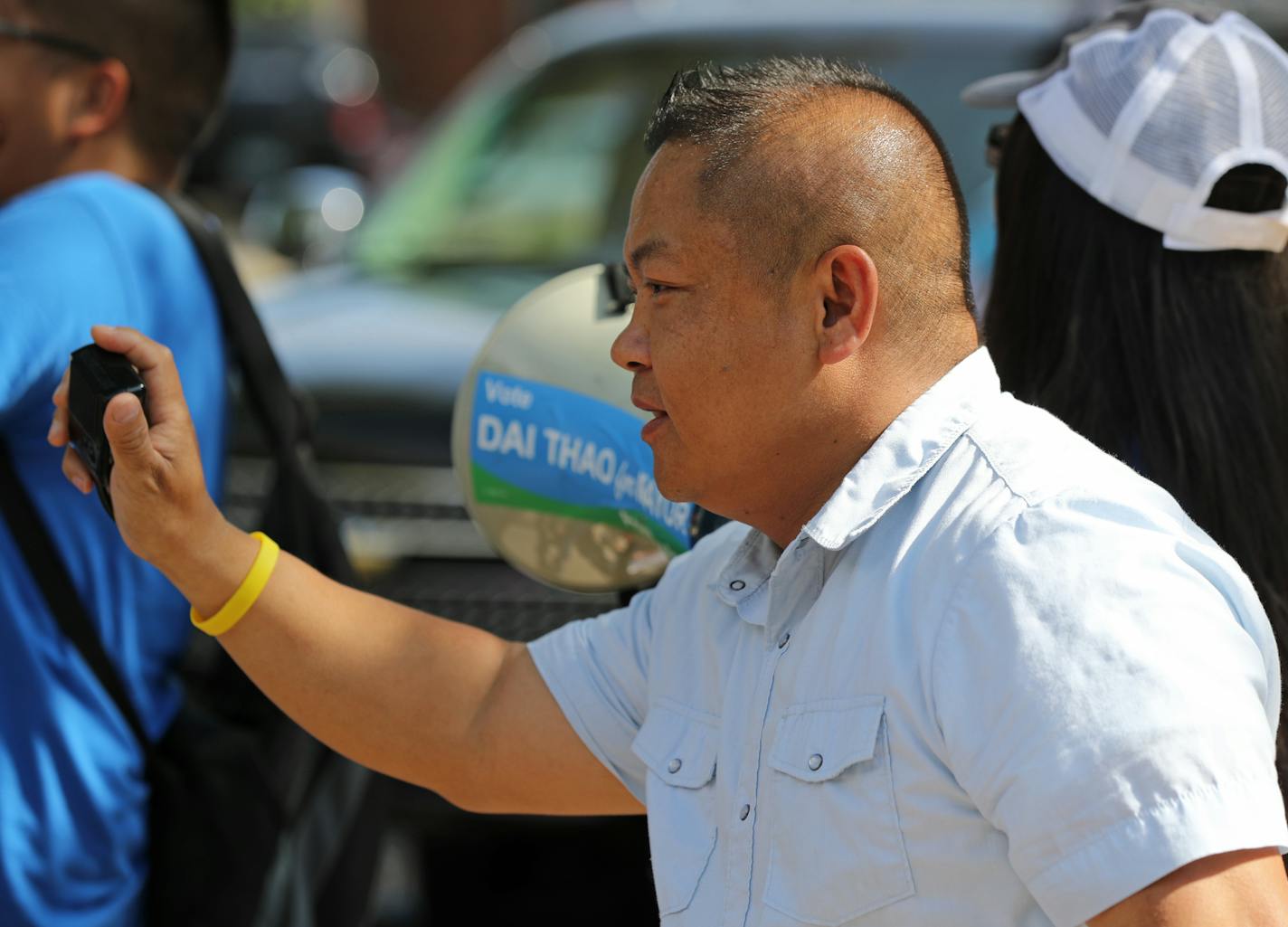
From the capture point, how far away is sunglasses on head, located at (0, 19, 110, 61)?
2564 mm

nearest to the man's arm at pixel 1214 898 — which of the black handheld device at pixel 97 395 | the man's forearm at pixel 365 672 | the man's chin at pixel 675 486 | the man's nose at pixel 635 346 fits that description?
the man's chin at pixel 675 486

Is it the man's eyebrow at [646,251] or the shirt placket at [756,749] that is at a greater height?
the man's eyebrow at [646,251]

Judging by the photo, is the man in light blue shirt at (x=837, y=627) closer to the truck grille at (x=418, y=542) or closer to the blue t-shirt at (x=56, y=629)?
the blue t-shirt at (x=56, y=629)

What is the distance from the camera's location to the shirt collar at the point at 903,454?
5.29 feet

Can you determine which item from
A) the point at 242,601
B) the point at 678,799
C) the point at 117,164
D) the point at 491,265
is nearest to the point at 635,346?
the point at 678,799

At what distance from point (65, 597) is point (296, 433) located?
0.53 m

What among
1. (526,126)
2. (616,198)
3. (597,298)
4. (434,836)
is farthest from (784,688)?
(526,126)

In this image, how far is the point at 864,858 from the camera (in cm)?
150

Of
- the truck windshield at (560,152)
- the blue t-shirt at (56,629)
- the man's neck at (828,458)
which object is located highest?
the man's neck at (828,458)

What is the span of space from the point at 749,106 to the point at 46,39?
1391 millimetres

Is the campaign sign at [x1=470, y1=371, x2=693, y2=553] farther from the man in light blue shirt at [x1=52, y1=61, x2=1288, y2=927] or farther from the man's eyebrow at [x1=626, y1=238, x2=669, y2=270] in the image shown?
the man's eyebrow at [x1=626, y1=238, x2=669, y2=270]

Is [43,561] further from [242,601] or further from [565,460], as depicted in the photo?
[565,460]

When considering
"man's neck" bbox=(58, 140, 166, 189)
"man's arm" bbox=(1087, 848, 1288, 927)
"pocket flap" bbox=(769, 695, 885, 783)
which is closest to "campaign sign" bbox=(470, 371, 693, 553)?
"pocket flap" bbox=(769, 695, 885, 783)

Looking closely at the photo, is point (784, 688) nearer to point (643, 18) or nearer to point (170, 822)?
point (170, 822)
